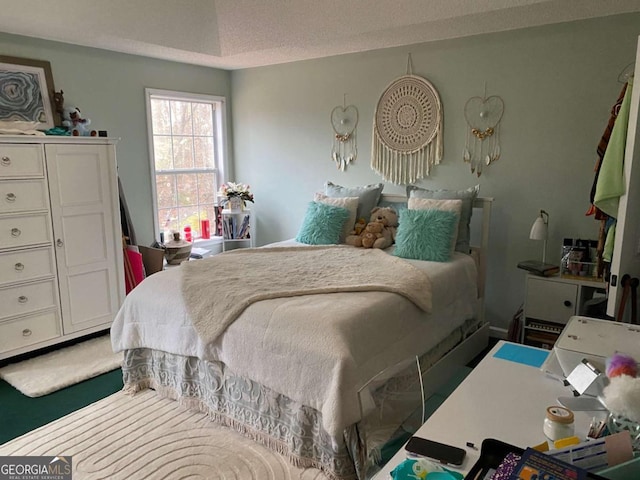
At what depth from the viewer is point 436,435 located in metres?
1.13

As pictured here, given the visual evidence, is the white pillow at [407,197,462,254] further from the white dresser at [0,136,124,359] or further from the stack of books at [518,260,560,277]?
the white dresser at [0,136,124,359]

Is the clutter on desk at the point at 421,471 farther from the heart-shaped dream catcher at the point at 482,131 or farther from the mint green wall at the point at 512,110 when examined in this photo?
the heart-shaped dream catcher at the point at 482,131

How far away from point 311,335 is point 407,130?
8.02 ft

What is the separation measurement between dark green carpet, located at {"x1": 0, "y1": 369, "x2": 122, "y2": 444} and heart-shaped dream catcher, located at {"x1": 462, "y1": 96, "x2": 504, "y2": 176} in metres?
3.01

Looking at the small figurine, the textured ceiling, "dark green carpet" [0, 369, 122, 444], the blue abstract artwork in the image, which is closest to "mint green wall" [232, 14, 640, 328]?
the textured ceiling

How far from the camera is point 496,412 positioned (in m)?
1.21

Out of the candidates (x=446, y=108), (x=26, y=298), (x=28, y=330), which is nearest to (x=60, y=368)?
(x=28, y=330)

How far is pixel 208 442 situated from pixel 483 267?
223cm

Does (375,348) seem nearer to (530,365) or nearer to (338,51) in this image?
(530,365)

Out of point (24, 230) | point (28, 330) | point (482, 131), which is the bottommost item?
point (28, 330)

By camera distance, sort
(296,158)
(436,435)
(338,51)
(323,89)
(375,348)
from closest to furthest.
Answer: (436,435), (375,348), (338,51), (323,89), (296,158)

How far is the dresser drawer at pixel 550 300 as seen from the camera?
3.04 m

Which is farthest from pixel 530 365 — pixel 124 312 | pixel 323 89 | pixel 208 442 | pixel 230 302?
pixel 323 89

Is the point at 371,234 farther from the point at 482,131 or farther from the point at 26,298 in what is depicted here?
the point at 26,298
